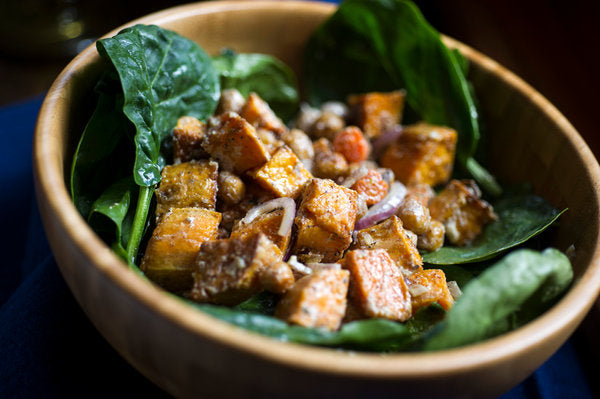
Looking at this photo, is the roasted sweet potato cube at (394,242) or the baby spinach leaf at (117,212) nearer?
the baby spinach leaf at (117,212)

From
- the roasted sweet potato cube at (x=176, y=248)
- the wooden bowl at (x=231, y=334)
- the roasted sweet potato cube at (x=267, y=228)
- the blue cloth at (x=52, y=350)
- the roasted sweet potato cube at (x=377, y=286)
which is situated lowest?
the blue cloth at (x=52, y=350)

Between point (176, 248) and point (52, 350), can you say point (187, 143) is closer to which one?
point (176, 248)

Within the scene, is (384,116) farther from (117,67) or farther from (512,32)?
(512,32)

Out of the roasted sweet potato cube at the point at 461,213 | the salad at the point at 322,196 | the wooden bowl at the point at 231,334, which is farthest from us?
the roasted sweet potato cube at the point at 461,213

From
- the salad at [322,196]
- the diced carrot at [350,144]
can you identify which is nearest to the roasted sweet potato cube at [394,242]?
the salad at [322,196]

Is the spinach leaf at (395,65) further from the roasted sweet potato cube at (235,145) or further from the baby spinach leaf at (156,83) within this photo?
the roasted sweet potato cube at (235,145)

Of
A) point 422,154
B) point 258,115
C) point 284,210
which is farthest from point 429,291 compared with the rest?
point 258,115

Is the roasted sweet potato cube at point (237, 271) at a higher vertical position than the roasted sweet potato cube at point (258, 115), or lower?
lower

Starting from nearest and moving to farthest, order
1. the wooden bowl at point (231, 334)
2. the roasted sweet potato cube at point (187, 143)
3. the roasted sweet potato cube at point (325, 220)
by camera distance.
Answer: the wooden bowl at point (231, 334)
the roasted sweet potato cube at point (325, 220)
the roasted sweet potato cube at point (187, 143)

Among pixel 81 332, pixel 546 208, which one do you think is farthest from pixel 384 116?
pixel 81 332
